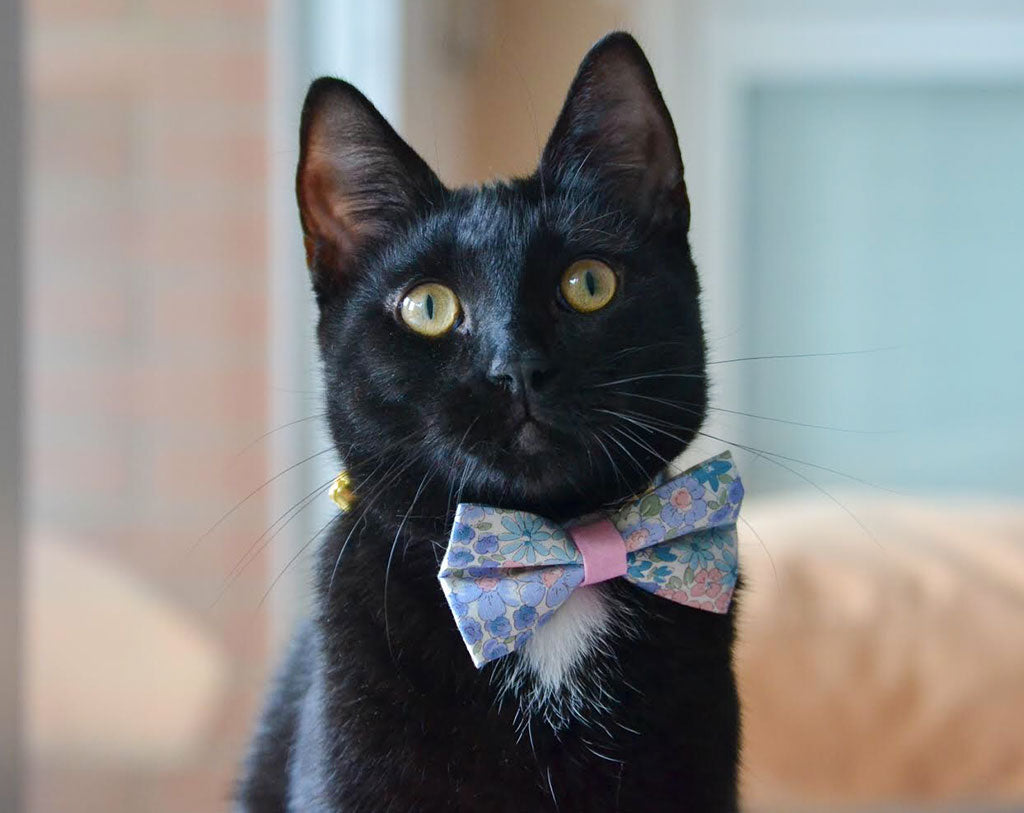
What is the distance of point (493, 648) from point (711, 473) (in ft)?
0.53

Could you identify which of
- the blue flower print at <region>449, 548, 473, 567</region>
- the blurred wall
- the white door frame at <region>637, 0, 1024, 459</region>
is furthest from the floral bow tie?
the white door frame at <region>637, 0, 1024, 459</region>

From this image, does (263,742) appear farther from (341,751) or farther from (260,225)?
(260,225)

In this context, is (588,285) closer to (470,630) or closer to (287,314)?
(470,630)

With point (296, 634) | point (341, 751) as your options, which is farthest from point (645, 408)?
point (296, 634)

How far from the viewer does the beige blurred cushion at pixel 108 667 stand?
110 centimetres

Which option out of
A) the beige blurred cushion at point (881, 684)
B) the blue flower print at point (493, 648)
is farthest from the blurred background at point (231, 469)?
the blue flower print at point (493, 648)

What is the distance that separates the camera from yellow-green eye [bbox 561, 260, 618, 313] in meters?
0.72

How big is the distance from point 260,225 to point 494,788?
1139mm

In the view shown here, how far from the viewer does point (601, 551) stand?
2.26 feet

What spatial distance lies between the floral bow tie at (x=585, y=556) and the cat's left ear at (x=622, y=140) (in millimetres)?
173

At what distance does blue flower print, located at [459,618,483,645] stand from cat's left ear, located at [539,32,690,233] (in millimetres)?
279

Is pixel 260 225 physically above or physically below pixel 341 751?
above

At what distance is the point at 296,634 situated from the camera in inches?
38.4

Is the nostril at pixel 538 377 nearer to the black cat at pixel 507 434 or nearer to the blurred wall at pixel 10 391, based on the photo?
the black cat at pixel 507 434
